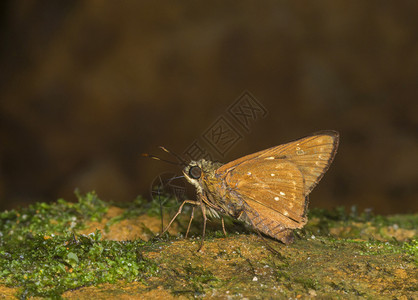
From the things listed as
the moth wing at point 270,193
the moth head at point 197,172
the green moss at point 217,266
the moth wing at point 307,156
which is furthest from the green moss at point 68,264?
the moth wing at point 307,156

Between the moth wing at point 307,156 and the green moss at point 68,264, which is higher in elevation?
the moth wing at point 307,156

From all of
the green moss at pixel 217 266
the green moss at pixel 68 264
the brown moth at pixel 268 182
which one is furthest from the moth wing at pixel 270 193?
the green moss at pixel 68 264

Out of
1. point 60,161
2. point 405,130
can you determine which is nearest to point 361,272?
point 405,130

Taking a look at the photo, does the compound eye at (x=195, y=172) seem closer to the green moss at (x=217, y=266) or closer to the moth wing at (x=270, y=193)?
the moth wing at (x=270, y=193)

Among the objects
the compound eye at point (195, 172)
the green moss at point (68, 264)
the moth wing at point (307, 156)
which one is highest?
the moth wing at point (307, 156)

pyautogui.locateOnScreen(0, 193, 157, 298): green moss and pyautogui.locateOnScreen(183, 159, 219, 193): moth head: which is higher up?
pyautogui.locateOnScreen(183, 159, 219, 193): moth head

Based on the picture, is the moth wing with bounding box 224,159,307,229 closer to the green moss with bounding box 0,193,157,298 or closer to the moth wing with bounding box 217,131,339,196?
the moth wing with bounding box 217,131,339,196

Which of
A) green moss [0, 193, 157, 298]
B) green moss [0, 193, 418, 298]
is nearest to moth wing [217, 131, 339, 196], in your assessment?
green moss [0, 193, 418, 298]

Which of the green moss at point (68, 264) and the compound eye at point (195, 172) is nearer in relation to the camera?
the green moss at point (68, 264)

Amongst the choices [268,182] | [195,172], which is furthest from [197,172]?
[268,182]
